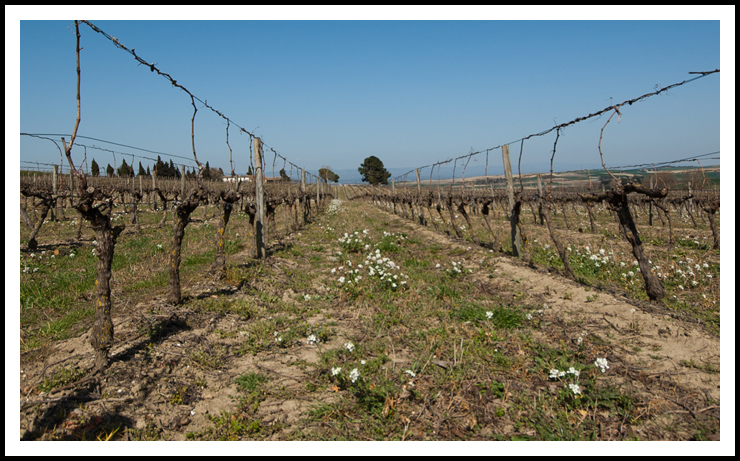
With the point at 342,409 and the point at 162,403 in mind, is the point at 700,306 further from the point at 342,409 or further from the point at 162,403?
the point at 162,403

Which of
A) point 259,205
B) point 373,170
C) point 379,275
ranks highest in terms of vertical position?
point 373,170

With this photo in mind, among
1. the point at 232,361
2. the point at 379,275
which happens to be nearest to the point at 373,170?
the point at 379,275

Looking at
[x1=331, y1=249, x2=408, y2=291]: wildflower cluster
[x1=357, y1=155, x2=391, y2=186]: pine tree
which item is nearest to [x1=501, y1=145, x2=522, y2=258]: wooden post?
[x1=331, y1=249, x2=408, y2=291]: wildflower cluster

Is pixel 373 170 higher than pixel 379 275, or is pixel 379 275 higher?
pixel 373 170

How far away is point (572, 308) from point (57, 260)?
→ 37.5 ft

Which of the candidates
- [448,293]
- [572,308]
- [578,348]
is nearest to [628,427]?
[578,348]

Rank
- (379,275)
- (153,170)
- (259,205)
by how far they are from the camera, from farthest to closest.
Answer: (153,170)
(259,205)
(379,275)

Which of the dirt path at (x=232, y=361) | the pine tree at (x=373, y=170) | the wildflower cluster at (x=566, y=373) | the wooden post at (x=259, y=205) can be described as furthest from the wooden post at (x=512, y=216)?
the pine tree at (x=373, y=170)

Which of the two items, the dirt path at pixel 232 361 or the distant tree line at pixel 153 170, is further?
the distant tree line at pixel 153 170

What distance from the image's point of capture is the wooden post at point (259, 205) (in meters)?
9.12

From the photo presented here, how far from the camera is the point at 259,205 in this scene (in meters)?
9.27

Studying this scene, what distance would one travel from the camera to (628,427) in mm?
3131

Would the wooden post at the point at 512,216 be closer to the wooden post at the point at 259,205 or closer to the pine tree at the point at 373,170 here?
the wooden post at the point at 259,205

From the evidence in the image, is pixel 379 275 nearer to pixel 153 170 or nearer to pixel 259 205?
pixel 259 205
